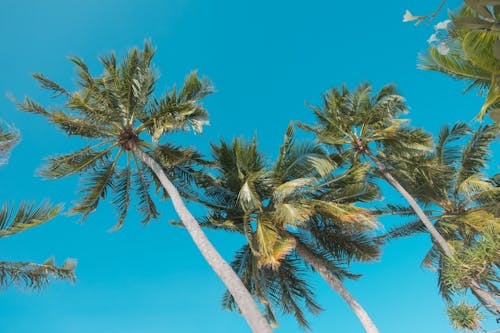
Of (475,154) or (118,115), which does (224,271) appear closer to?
(118,115)

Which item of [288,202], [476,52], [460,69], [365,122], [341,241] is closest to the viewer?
[476,52]

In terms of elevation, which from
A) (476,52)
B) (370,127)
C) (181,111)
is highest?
(181,111)

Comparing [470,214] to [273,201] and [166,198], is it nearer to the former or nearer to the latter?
[273,201]

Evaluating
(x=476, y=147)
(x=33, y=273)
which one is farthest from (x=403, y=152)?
(x=33, y=273)

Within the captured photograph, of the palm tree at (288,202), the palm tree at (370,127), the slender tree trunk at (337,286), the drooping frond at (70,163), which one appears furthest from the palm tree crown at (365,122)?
the drooping frond at (70,163)

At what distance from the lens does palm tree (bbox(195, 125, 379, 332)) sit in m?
11.1

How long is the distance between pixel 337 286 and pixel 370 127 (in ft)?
21.6

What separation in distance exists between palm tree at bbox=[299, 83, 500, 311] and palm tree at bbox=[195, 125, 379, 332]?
1.96m

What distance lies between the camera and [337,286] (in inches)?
418

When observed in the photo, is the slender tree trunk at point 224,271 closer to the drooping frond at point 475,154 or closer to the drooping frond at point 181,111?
the drooping frond at point 181,111

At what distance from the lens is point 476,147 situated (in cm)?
1455

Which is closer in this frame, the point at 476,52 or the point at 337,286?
the point at 476,52

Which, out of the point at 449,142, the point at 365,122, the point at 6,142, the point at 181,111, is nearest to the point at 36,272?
the point at 6,142

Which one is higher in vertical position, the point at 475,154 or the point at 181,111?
the point at 181,111
